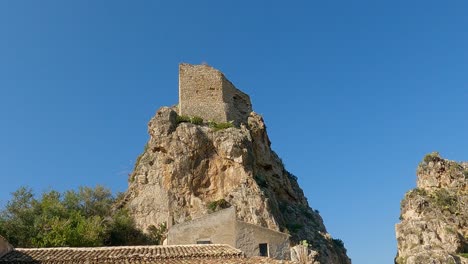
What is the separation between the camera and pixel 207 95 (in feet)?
154

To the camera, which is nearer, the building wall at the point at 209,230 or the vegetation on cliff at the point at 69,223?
the building wall at the point at 209,230

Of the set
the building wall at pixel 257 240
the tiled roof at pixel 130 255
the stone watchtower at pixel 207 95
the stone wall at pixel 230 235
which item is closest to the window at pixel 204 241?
the stone wall at pixel 230 235

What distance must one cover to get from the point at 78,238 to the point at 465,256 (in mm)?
39461

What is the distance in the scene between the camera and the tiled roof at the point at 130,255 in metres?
15.9

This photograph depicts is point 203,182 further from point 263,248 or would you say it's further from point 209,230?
point 263,248

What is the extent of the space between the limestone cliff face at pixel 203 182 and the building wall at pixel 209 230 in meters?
17.6

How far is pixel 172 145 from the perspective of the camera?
41.8 meters

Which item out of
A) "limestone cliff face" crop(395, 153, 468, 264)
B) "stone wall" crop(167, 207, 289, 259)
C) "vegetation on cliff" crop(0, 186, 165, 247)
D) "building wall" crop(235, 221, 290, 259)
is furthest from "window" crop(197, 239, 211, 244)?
"limestone cliff face" crop(395, 153, 468, 264)

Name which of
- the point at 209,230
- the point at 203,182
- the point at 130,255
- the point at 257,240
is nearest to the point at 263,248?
the point at 257,240

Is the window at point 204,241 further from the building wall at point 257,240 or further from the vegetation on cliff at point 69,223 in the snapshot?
the vegetation on cliff at point 69,223

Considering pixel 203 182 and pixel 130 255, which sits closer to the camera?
pixel 130 255

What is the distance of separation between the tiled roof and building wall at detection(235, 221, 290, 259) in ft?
5.23

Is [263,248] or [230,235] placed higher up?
[230,235]

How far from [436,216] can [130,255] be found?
153 ft
